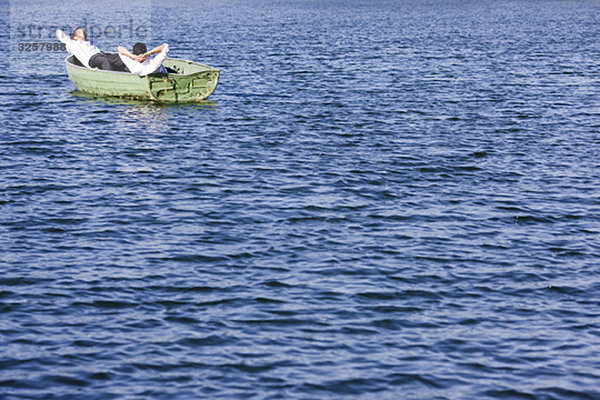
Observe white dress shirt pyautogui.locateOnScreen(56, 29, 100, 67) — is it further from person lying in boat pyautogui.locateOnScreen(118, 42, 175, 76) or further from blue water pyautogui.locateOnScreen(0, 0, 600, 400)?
person lying in boat pyautogui.locateOnScreen(118, 42, 175, 76)

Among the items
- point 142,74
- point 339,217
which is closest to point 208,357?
point 339,217

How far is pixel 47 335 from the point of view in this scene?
11492 millimetres

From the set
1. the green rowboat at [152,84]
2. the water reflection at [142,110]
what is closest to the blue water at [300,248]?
the water reflection at [142,110]

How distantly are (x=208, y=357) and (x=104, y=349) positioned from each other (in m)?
1.58

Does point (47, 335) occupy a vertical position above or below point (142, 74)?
below

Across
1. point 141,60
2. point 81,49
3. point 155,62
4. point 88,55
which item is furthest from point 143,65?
point 81,49

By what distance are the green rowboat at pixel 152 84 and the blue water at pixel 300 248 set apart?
2.02ft

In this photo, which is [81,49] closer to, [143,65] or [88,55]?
[88,55]

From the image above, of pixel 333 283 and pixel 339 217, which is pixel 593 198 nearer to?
pixel 339 217

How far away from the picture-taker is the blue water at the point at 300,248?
1063cm

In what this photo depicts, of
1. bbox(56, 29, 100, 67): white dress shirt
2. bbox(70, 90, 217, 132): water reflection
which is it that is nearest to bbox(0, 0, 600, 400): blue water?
bbox(70, 90, 217, 132): water reflection

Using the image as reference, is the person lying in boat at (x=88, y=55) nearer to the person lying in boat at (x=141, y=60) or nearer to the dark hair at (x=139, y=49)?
the person lying in boat at (x=141, y=60)

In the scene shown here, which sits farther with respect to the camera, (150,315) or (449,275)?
(449,275)

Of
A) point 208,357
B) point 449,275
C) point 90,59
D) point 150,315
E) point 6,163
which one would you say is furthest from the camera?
point 90,59
